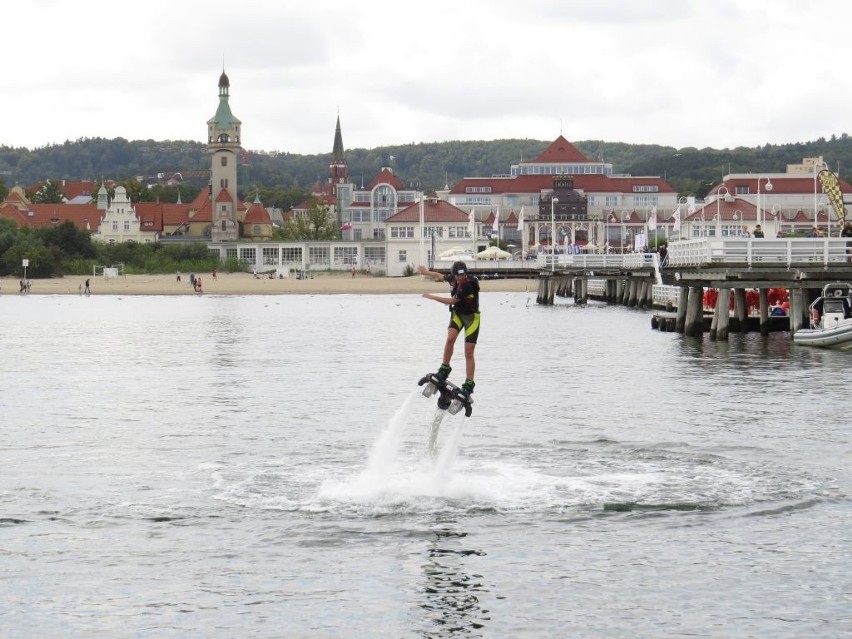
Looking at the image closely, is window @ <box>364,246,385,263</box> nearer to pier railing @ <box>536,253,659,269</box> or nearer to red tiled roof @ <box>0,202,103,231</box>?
red tiled roof @ <box>0,202,103,231</box>

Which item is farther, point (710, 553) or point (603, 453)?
point (603, 453)

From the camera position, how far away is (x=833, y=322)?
44812 mm

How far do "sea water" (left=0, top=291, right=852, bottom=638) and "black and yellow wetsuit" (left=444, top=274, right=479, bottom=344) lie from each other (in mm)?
1563

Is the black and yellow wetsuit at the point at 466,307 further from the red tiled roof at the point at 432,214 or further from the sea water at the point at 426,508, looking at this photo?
the red tiled roof at the point at 432,214

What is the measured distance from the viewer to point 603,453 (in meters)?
23.6

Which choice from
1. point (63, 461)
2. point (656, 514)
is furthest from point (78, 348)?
point (656, 514)

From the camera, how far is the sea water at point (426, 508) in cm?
1434

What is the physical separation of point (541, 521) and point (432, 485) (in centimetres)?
243

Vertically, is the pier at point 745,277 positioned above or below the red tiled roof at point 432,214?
below

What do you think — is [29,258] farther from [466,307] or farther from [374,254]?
[466,307]

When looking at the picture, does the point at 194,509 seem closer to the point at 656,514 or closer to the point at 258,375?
the point at 656,514

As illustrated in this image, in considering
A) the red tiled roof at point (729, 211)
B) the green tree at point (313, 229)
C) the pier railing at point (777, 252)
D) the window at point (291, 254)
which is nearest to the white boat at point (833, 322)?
the pier railing at point (777, 252)

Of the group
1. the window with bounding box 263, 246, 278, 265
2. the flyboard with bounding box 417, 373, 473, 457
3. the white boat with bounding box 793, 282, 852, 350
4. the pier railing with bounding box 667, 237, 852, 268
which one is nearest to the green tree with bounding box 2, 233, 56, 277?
the window with bounding box 263, 246, 278, 265

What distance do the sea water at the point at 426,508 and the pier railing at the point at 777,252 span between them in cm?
807
